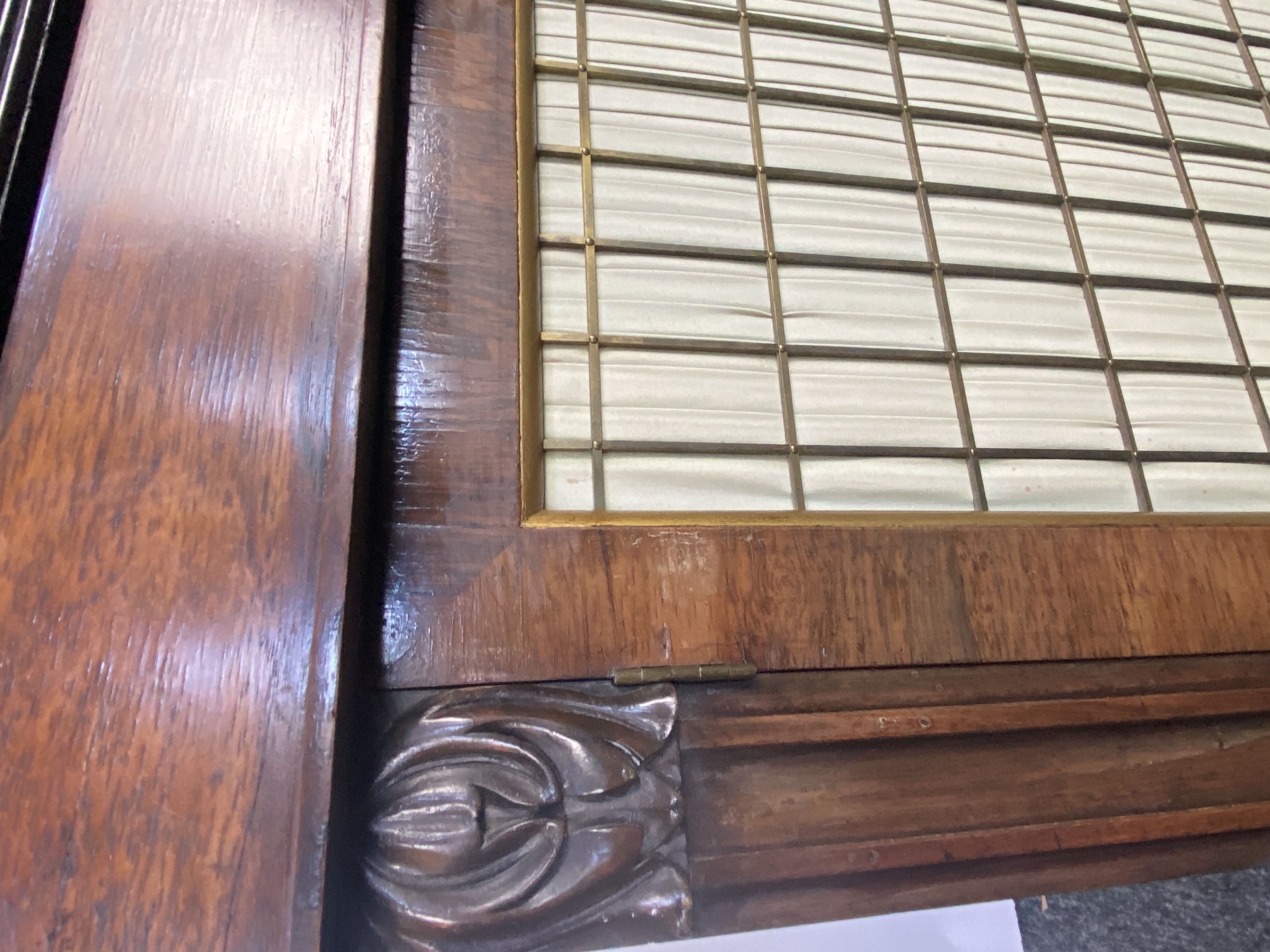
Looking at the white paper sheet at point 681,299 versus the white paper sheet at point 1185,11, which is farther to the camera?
the white paper sheet at point 1185,11

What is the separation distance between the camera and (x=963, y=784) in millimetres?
793

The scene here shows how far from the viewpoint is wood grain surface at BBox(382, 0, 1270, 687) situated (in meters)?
0.75

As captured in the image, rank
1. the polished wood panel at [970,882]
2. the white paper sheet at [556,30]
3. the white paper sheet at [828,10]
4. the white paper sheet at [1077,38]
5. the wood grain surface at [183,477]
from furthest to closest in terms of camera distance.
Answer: the white paper sheet at [1077,38]
the white paper sheet at [828,10]
the white paper sheet at [556,30]
the polished wood panel at [970,882]
the wood grain surface at [183,477]

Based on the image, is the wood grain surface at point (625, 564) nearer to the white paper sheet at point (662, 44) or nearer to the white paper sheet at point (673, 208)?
the white paper sheet at point (673, 208)

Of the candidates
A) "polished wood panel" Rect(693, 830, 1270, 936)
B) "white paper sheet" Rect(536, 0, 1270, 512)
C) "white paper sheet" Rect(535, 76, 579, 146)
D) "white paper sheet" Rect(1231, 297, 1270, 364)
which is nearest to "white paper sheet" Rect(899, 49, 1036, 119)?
"white paper sheet" Rect(536, 0, 1270, 512)

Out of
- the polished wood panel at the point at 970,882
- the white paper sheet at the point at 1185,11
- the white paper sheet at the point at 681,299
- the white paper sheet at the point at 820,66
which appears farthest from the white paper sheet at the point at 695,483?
the white paper sheet at the point at 1185,11

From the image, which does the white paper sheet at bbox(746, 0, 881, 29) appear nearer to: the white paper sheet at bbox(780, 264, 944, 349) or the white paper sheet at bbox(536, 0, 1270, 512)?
the white paper sheet at bbox(536, 0, 1270, 512)

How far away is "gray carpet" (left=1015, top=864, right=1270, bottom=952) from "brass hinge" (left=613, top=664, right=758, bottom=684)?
0.48 meters

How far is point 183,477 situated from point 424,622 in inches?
10.0

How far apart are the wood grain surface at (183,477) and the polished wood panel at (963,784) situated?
382mm

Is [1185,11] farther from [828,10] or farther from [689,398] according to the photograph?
[689,398]

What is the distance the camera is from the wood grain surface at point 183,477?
563mm

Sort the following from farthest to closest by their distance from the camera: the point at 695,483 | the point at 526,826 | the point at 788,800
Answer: the point at 695,483 < the point at 788,800 < the point at 526,826

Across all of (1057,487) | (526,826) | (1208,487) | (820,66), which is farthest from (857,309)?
(526,826)
